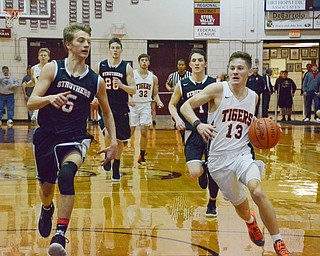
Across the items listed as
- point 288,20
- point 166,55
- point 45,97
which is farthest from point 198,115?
point 288,20

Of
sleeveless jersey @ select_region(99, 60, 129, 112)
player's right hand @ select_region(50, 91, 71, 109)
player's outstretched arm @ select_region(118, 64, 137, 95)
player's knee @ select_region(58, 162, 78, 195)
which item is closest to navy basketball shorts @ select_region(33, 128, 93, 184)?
player's knee @ select_region(58, 162, 78, 195)

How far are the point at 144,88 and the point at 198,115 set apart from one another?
433 cm

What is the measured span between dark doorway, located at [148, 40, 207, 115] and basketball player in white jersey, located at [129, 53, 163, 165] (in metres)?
9.28

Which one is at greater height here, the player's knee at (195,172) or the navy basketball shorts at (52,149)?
the navy basketball shorts at (52,149)

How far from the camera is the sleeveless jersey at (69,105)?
474 cm

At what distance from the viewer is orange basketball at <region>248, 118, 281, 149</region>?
4.82m

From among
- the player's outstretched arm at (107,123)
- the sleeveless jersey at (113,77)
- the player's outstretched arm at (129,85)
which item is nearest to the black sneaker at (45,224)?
the player's outstretched arm at (107,123)

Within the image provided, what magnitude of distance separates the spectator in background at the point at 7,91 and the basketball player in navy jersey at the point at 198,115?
40.3 ft

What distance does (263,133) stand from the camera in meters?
4.82

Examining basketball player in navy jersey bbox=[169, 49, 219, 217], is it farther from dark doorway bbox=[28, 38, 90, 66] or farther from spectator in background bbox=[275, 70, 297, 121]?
spectator in background bbox=[275, 70, 297, 121]

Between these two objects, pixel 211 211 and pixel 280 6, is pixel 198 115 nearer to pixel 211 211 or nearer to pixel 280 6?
pixel 211 211

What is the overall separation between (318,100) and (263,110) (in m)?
1.82

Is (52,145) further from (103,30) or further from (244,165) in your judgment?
(103,30)

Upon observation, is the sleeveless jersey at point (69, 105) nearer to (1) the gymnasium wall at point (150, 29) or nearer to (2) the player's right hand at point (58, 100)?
(2) the player's right hand at point (58, 100)
